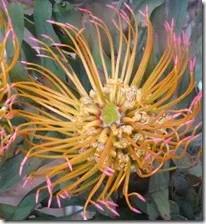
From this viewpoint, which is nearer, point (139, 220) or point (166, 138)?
point (166, 138)

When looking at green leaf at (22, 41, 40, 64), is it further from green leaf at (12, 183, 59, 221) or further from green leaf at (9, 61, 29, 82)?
green leaf at (12, 183, 59, 221)

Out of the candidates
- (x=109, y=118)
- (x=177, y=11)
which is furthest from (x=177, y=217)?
(x=177, y=11)

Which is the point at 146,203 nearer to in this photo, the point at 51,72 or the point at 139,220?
the point at 139,220

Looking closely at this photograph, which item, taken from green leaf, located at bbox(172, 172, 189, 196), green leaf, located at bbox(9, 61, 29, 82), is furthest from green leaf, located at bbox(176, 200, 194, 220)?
green leaf, located at bbox(9, 61, 29, 82)

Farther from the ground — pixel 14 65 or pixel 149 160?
pixel 14 65

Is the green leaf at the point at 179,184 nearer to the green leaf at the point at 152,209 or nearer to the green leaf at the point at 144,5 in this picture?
the green leaf at the point at 152,209

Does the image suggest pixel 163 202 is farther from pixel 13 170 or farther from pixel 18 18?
pixel 18 18

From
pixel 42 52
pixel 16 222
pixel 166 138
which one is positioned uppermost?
pixel 42 52

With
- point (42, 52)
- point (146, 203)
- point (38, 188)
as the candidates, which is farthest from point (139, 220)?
point (42, 52)
